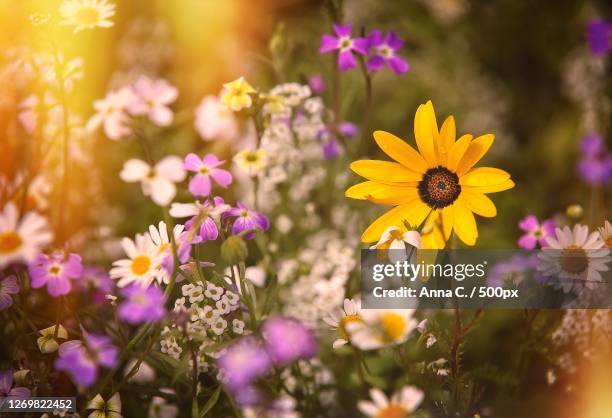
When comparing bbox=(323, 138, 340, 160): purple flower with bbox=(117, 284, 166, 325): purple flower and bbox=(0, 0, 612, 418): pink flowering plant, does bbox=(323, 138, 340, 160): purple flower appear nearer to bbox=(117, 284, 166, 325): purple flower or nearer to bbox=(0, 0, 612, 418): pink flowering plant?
bbox=(0, 0, 612, 418): pink flowering plant

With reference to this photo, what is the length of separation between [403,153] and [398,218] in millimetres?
88

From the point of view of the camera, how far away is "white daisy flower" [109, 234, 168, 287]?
81cm

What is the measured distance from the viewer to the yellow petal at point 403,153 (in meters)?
0.87

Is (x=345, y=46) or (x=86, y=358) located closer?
(x=86, y=358)

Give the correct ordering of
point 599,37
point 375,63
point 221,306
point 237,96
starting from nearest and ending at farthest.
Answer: point 221,306, point 237,96, point 375,63, point 599,37

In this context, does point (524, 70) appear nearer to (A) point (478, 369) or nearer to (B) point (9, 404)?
(A) point (478, 369)

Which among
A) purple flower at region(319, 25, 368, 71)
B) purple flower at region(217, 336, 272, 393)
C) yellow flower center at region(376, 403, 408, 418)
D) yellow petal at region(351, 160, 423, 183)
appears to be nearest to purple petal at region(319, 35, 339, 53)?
purple flower at region(319, 25, 368, 71)

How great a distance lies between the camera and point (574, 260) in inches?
36.0

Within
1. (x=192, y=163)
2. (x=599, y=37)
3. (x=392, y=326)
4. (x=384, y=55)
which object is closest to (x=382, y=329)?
(x=392, y=326)

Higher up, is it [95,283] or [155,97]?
[155,97]

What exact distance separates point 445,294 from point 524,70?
151cm

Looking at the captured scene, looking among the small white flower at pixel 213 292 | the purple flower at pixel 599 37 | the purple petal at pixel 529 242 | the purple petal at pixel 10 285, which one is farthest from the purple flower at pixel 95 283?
the purple flower at pixel 599 37

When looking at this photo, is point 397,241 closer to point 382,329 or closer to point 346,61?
point 382,329

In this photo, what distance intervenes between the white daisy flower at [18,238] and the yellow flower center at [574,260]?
0.68 meters
